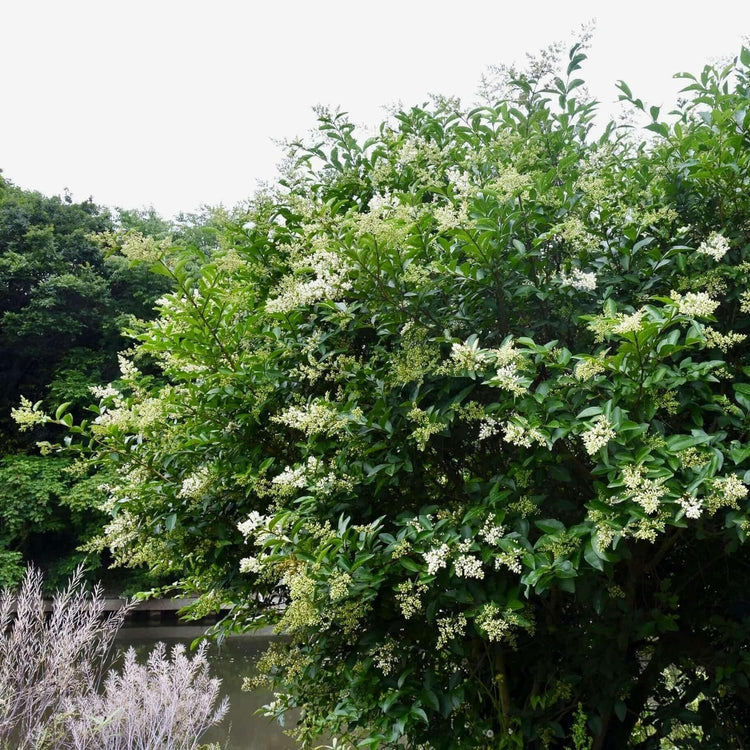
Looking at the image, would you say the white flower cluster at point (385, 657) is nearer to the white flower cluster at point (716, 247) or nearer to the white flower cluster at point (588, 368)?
the white flower cluster at point (588, 368)

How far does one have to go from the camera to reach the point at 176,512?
267cm

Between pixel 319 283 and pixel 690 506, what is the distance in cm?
122

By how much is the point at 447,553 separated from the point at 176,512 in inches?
49.3

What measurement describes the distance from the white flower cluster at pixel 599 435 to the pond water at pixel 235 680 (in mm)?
2188

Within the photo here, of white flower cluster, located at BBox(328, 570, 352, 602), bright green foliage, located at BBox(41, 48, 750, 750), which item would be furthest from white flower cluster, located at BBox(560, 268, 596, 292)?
white flower cluster, located at BBox(328, 570, 352, 602)

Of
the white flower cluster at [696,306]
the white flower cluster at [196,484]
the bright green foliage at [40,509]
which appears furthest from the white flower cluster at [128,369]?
the bright green foliage at [40,509]

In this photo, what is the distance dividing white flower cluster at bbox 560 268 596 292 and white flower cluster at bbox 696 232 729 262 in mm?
316

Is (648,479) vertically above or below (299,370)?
below

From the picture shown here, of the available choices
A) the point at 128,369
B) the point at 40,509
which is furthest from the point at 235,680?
the point at 128,369

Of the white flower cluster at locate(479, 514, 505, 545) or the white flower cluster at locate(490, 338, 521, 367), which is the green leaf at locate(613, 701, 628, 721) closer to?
the white flower cluster at locate(479, 514, 505, 545)

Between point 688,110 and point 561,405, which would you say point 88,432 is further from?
point 688,110

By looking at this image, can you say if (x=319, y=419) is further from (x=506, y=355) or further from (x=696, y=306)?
(x=696, y=306)

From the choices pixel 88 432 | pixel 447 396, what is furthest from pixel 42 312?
pixel 447 396

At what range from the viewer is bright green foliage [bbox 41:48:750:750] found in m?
1.84
